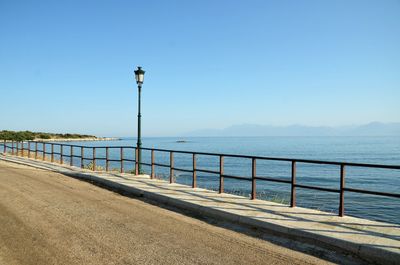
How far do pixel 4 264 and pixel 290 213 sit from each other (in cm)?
532

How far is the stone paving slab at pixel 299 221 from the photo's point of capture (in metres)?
5.38

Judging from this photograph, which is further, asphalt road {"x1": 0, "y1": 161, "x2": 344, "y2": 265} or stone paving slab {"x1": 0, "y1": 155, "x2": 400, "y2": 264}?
stone paving slab {"x1": 0, "y1": 155, "x2": 400, "y2": 264}

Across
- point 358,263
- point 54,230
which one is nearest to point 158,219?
point 54,230

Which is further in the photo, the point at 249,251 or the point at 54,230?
the point at 54,230

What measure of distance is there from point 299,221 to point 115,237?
3431 mm

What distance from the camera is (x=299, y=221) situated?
689cm

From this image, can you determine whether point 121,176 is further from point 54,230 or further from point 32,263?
point 32,263

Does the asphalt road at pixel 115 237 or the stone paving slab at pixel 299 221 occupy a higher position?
the stone paving slab at pixel 299 221

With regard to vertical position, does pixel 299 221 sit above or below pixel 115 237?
above

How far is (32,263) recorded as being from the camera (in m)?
4.86

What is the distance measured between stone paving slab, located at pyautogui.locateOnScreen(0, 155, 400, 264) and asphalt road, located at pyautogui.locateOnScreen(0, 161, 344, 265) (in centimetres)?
63

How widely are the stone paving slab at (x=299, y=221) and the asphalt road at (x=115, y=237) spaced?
63 cm

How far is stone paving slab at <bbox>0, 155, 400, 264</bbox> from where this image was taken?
5.38 meters

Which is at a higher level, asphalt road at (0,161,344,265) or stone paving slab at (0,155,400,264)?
stone paving slab at (0,155,400,264)
